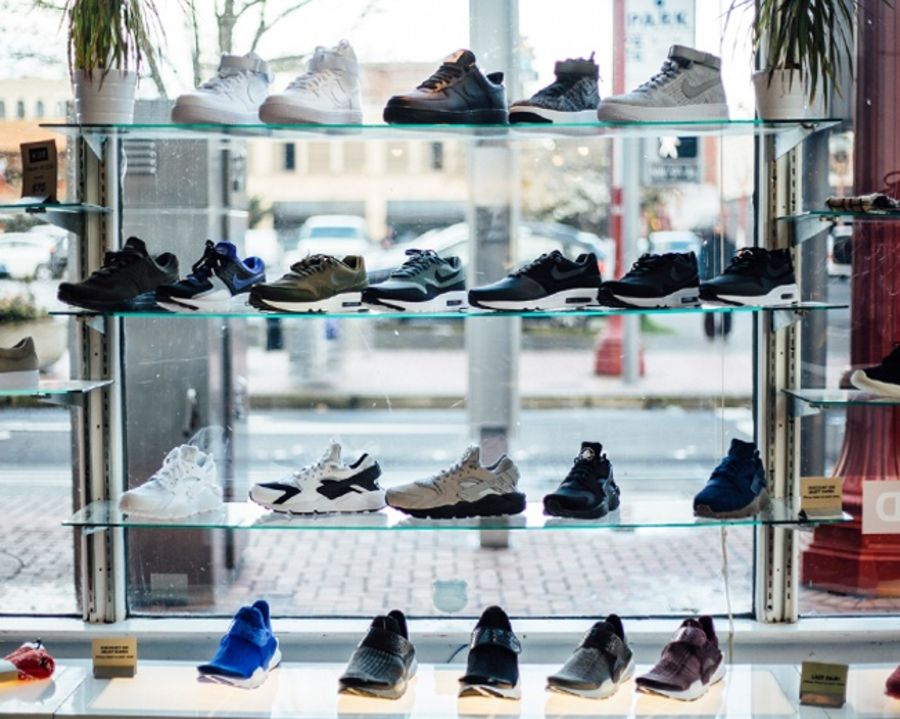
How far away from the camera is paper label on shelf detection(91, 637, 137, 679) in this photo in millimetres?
3508

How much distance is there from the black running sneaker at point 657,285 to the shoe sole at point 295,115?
878mm

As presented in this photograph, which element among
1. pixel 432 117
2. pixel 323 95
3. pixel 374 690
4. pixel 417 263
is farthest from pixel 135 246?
pixel 374 690

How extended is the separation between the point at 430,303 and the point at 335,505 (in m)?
0.62

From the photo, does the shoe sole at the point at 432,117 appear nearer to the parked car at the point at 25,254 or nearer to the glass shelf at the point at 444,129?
the glass shelf at the point at 444,129

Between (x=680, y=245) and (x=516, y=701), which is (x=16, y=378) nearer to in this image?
(x=516, y=701)

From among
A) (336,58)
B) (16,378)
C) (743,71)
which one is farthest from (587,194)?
(16,378)

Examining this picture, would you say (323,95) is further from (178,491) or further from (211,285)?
(178,491)

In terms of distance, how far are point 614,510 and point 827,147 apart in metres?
1.47

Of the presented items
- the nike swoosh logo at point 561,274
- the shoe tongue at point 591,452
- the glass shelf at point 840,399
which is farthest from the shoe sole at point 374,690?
the glass shelf at point 840,399

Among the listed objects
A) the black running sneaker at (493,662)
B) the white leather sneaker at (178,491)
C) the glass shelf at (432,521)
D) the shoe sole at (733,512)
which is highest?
the white leather sneaker at (178,491)

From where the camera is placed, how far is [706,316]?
4.82 metres

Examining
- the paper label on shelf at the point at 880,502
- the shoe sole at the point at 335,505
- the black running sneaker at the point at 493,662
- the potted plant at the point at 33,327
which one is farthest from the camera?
the potted plant at the point at 33,327

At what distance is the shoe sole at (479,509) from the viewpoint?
338cm

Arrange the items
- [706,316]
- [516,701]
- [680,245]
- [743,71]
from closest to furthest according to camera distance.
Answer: [516,701]
[743,71]
[680,245]
[706,316]
